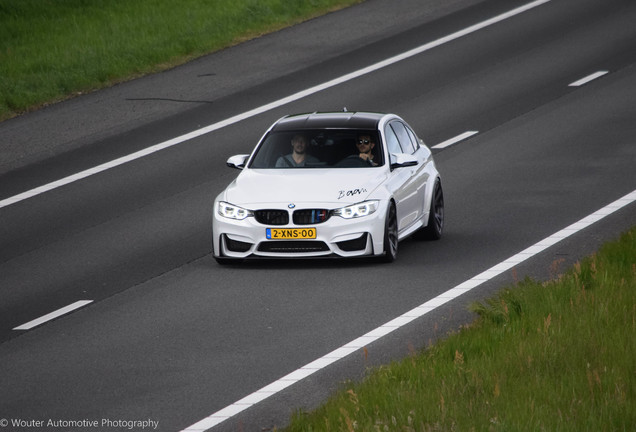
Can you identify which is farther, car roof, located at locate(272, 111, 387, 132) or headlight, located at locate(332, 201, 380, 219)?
car roof, located at locate(272, 111, 387, 132)

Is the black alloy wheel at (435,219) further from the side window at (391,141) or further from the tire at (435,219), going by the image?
the side window at (391,141)

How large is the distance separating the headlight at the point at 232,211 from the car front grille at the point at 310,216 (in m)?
0.52

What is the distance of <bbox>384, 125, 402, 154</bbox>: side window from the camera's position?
56.6 feet

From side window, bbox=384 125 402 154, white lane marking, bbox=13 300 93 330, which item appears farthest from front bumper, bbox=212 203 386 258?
white lane marking, bbox=13 300 93 330

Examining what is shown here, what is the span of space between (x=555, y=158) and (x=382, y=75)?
730cm

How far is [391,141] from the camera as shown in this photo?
17.4 m

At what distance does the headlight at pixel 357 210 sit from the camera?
15.7 meters

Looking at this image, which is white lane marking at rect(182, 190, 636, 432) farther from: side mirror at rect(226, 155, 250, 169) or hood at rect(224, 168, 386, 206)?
side mirror at rect(226, 155, 250, 169)

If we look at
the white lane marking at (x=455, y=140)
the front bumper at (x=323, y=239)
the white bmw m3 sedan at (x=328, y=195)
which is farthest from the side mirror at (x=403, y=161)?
the white lane marking at (x=455, y=140)

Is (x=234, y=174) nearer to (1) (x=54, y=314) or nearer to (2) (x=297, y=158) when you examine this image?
(2) (x=297, y=158)

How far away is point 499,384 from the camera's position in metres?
9.66

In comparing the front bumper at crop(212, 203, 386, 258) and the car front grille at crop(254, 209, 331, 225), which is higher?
the car front grille at crop(254, 209, 331, 225)

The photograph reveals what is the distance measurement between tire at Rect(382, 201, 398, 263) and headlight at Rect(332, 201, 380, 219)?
0.19 meters

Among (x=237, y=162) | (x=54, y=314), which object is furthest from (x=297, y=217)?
(x=54, y=314)
